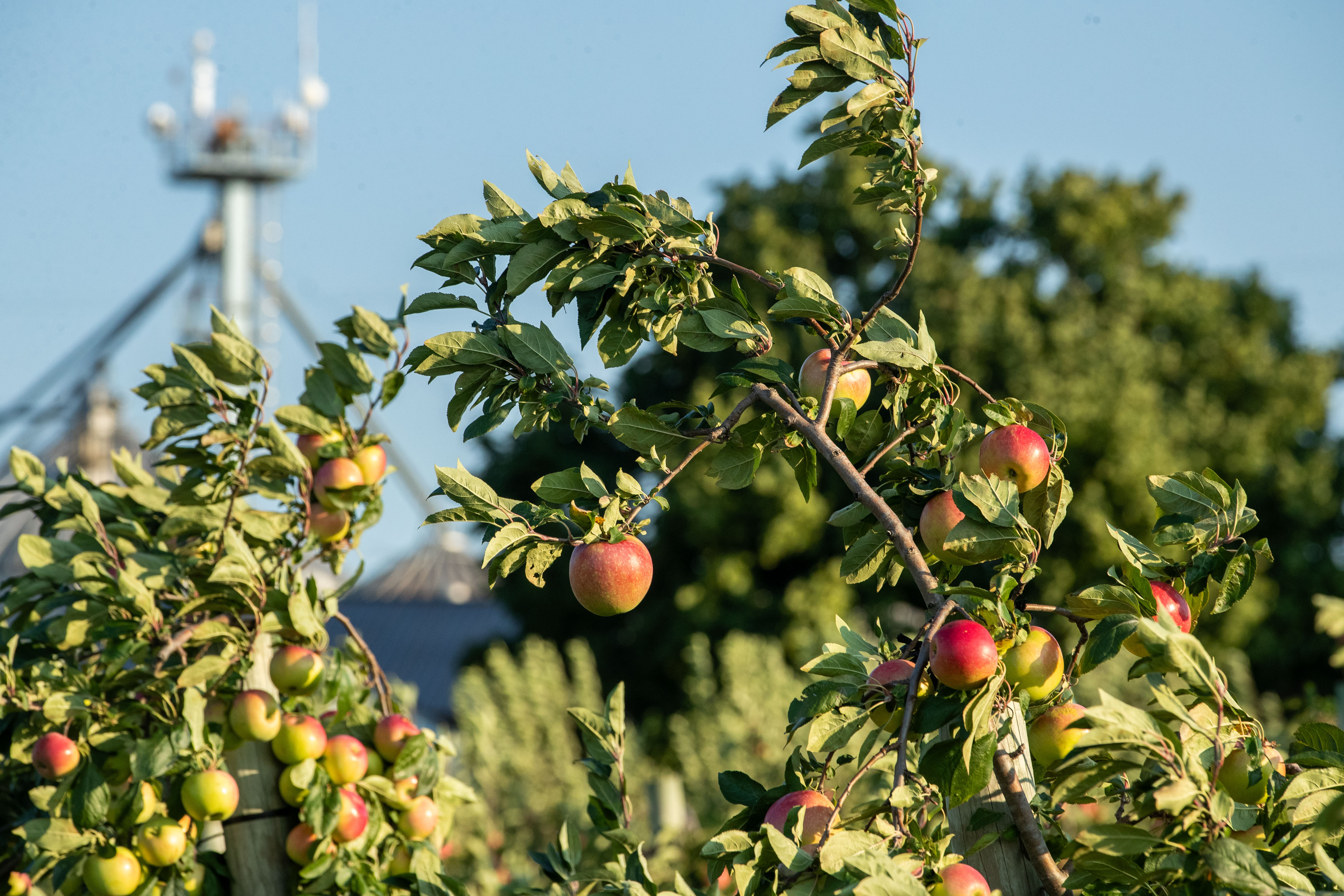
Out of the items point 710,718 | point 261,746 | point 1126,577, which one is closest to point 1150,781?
point 1126,577

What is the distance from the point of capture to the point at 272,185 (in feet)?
67.6

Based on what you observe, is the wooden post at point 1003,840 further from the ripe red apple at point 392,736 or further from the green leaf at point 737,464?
the ripe red apple at point 392,736

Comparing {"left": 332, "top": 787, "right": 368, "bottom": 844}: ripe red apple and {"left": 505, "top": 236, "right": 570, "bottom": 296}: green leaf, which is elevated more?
{"left": 505, "top": 236, "right": 570, "bottom": 296}: green leaf

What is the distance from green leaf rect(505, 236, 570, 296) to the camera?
40.6 inches

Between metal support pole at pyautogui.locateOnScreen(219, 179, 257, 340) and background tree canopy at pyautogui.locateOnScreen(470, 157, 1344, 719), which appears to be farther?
metal support pole at pyautogui.locateOnScreen(219, 179, 257, 340)

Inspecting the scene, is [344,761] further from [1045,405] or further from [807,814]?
[1045,405]

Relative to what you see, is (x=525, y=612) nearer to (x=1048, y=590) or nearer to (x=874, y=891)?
(x=1048, y=590)

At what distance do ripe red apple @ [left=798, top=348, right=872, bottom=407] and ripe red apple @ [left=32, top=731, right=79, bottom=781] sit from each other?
Answer: 3.81 feet

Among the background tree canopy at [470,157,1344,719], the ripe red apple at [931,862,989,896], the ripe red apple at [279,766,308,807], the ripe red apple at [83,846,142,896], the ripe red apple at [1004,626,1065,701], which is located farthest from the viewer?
the background tree canopy at [470,157,1344,719]

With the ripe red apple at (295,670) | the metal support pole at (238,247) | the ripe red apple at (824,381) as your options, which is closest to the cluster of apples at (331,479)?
the ripe red apple at (295,670)

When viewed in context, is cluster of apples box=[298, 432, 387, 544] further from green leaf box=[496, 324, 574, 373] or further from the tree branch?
the tree branch

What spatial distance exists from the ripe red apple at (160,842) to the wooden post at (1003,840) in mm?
1089

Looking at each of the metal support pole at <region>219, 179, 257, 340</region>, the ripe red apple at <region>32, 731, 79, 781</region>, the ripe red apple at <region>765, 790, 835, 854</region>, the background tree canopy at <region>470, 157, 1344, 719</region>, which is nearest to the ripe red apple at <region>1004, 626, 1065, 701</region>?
the ripe red apple at <region>765, 790, 835, 854</region>

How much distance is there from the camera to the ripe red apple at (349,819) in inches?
60.4
